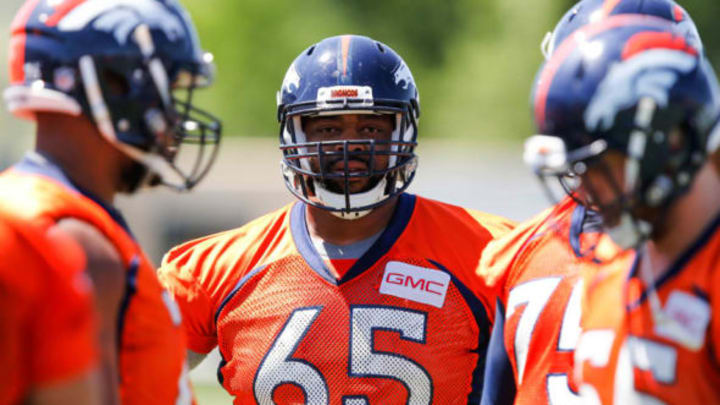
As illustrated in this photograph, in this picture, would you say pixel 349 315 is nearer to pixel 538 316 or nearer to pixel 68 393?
pixel 538 316

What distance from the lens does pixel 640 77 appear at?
2059 millimetres

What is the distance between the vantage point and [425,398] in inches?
119

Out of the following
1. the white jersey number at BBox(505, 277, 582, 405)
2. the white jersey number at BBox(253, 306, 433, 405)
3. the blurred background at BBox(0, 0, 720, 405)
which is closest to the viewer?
the white jersey number at BBox(505, 277, 582, 405)

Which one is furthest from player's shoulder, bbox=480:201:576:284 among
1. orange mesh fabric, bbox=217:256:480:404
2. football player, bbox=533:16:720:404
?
football player, bbox=533:16:720:404

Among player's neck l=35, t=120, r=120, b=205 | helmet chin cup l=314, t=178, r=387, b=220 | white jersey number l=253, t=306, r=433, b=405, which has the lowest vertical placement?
white jersey number l=253, t=306, r=433, b=405

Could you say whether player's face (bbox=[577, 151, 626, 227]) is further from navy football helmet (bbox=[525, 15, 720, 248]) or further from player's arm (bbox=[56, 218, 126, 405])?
player's arm (bbox=[56, 218, 126, 405])

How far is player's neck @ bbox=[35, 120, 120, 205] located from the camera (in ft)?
7.04

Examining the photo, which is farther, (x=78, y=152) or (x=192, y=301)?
(x=192, y=301)

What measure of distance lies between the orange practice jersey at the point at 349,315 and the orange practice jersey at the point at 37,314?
1.24 meters

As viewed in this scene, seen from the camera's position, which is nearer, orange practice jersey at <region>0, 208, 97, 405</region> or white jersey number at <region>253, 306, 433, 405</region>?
orange practice jersey at <region>0, 208, 97, 405</region>

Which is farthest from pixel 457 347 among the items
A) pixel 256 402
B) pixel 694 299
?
pixel 694 299

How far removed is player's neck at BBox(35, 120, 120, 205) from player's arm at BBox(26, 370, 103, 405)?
0.45m

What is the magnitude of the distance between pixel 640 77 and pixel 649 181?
0.68 feet

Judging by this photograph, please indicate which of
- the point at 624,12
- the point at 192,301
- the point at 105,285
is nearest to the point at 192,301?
the point at 192,301
